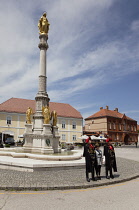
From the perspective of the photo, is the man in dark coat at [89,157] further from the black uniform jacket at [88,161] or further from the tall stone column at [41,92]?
the tall stone column at [41,92]

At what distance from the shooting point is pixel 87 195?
5.53m

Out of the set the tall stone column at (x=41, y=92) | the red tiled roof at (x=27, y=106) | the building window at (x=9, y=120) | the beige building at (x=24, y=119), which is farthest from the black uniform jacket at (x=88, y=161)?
the red tiled roof at (x=27, y=106)

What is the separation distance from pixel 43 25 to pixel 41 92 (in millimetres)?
6865

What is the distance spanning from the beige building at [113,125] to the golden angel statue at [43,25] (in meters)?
39.5

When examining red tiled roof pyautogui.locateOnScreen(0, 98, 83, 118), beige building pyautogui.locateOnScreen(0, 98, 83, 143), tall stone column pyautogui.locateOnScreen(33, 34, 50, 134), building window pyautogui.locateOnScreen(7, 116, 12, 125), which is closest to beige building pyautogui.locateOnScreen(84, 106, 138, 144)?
beige building pyautogui.locateOnScreen(0, 98, 83, 143)

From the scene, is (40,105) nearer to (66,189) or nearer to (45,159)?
(45,159)

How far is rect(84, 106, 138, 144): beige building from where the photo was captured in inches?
2200

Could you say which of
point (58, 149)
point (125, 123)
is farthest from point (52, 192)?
point (125, 123)

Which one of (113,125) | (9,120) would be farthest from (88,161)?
(113,125)

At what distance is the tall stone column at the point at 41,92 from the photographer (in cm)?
1548

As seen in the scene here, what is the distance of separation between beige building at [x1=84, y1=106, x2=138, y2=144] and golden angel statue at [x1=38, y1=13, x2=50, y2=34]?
39.5 m

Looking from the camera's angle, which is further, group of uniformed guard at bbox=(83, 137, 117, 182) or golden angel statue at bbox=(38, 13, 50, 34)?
golden angel statue at bbox=(38, 13, 50, 34)

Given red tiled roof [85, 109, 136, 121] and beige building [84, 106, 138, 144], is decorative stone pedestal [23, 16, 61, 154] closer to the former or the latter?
beige building [84, 106, 138, 144]

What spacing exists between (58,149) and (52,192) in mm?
9520
